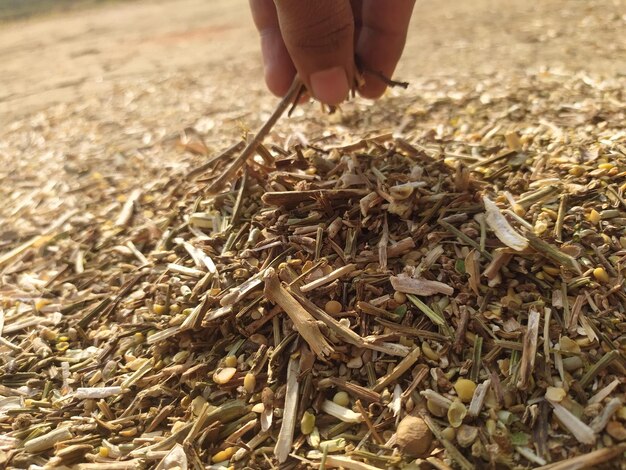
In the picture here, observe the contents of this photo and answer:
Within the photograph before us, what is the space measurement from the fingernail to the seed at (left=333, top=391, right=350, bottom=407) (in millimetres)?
1089

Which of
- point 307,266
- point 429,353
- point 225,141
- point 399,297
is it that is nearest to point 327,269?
point 307,266

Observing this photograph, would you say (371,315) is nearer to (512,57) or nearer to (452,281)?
(452,281)

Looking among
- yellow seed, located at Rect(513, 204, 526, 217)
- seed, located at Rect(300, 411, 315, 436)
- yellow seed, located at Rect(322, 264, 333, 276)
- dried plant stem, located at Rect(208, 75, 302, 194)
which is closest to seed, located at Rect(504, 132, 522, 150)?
yellow seed, located at Rect(513, 204, 526, 217)

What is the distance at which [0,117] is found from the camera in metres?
4.55

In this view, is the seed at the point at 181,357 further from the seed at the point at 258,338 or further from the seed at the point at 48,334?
the seed at the point at 48,334

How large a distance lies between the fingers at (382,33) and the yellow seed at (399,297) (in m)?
0.99

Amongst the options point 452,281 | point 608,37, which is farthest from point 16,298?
point 608,37

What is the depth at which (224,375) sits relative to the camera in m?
1.73

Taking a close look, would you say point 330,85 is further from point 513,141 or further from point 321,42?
point 513,141

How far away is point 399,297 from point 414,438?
1.46 feet

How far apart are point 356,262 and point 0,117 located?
3.94 meters

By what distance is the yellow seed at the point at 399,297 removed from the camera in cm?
179

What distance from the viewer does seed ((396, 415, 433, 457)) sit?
A: 4.95ft

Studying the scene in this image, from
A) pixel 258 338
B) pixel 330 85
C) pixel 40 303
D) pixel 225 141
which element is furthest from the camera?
pixel 225 141
